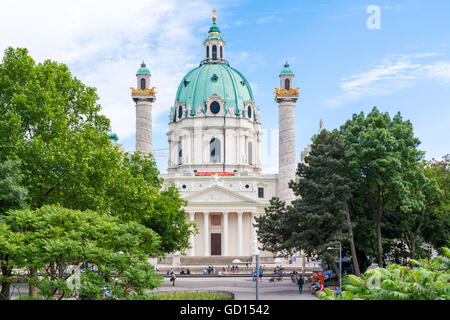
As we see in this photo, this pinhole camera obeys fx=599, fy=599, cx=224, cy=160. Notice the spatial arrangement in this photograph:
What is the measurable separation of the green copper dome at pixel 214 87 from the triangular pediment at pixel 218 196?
59.7 feet

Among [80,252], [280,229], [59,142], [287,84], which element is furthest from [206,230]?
[80,252]

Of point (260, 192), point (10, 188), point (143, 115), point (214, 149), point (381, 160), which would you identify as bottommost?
point (10, 188)

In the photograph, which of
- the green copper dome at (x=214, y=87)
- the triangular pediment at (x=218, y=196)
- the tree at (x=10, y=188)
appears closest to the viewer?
the tree at (x=10, y=188)

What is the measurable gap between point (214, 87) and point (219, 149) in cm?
1084

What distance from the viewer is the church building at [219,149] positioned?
86875 millimetres

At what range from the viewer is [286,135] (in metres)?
85.1

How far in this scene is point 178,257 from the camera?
82.3 m

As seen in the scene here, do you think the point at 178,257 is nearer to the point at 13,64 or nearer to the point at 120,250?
the point at 13,64

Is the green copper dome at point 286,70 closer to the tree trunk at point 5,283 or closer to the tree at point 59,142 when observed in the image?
the tree at point 59,142

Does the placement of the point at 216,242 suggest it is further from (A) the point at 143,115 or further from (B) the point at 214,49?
(B) the point at 214,49

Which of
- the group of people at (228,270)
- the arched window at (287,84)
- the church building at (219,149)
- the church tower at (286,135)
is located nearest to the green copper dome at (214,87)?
the church building at (219,149)

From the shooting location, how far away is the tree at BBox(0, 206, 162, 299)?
81.7 ft

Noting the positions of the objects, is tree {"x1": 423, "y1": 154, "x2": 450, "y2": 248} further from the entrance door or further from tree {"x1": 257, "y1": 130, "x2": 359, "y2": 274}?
the entrance door
